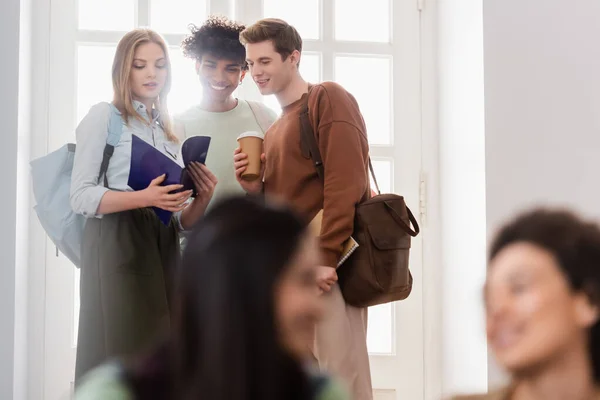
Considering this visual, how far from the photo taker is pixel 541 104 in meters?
2.68

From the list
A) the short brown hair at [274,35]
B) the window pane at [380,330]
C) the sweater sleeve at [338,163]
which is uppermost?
the short brown hair at [274,35]

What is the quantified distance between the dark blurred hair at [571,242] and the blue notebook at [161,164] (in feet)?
4.42

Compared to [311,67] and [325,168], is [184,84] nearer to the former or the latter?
[311,67]

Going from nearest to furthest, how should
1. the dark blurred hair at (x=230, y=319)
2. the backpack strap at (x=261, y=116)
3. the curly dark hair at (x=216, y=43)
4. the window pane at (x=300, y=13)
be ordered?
the dark blurred hair at (x=230, y=319), the curly dark hair at (x=216, y=43), the backpack strap at (x=261, y=116), the window pane at (x=300, y=13)

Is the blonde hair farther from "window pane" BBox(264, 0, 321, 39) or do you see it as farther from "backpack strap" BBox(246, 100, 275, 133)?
"window pane" BBox(264, 0, 321, 39)

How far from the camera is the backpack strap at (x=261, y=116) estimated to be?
8.79 feet

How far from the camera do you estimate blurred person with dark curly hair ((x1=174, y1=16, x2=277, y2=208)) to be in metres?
2.56

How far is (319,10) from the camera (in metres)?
3.18

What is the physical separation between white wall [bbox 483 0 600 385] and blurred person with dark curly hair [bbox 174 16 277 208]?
778 millimetres

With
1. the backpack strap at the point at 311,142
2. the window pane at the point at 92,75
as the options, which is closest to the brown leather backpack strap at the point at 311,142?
the backpack strap at the point at 311,142

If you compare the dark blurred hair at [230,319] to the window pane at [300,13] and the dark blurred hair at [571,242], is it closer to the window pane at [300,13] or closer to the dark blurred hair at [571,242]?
the dark blurred hair at [571,242]

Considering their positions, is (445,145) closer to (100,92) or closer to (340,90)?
(340,90)

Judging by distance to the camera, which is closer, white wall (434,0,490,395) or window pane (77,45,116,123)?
white wall (434,0,490,395)

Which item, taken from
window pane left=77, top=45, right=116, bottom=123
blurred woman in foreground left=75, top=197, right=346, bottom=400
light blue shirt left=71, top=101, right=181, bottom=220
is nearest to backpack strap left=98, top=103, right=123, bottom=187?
light blue shirt left=71, top=101, right=181, bottom=220
